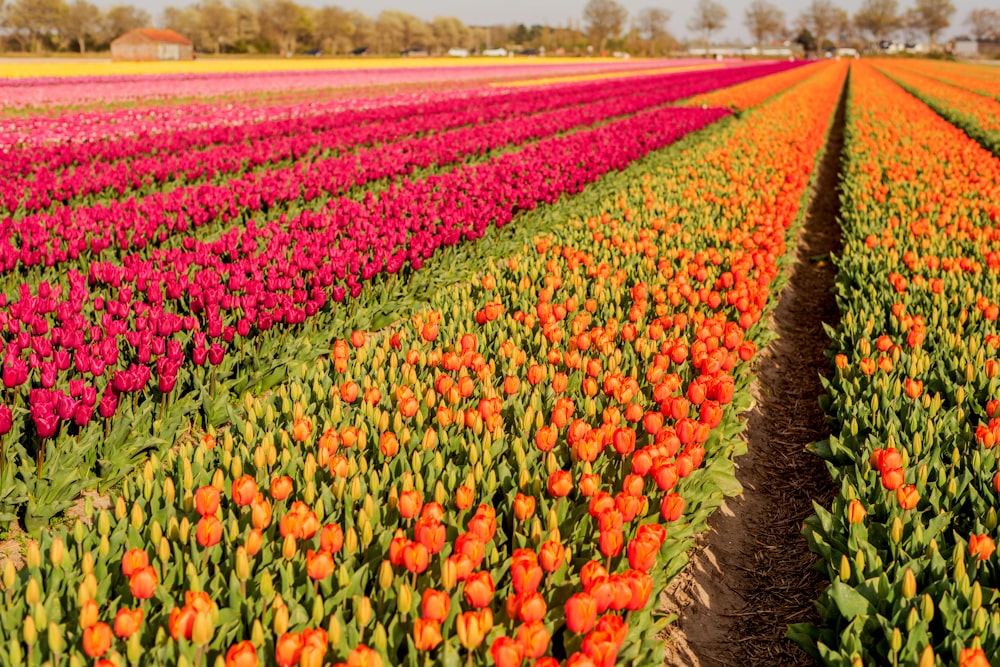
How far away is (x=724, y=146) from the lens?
1510cm

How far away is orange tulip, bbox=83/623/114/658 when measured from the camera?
6.57 feet

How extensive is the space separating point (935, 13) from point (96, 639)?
182m

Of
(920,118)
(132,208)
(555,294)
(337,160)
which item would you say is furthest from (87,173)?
(920,118)

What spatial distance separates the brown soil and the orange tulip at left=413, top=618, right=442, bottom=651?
1481 millimetres

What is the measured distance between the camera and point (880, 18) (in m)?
154

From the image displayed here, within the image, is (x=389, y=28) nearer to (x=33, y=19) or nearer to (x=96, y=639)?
(x=33, y=19)

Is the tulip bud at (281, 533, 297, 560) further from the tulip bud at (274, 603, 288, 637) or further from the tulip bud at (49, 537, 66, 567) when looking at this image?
the tulip bud at (49, 537, 66, 567)

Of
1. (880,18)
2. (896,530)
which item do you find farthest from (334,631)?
(880,18)

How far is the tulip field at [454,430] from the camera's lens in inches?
92.1

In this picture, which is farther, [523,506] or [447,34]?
[447,34]

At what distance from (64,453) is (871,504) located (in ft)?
12.3

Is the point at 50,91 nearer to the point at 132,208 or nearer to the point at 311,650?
the point at 132,208

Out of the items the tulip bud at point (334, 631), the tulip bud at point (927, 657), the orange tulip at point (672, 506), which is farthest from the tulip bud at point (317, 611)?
the tulip bud at point (927, 657)

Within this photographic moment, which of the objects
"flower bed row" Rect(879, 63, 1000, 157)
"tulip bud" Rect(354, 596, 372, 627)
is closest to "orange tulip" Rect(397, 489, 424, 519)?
"tulip bud" Rect(354, 596, 372, 627)
